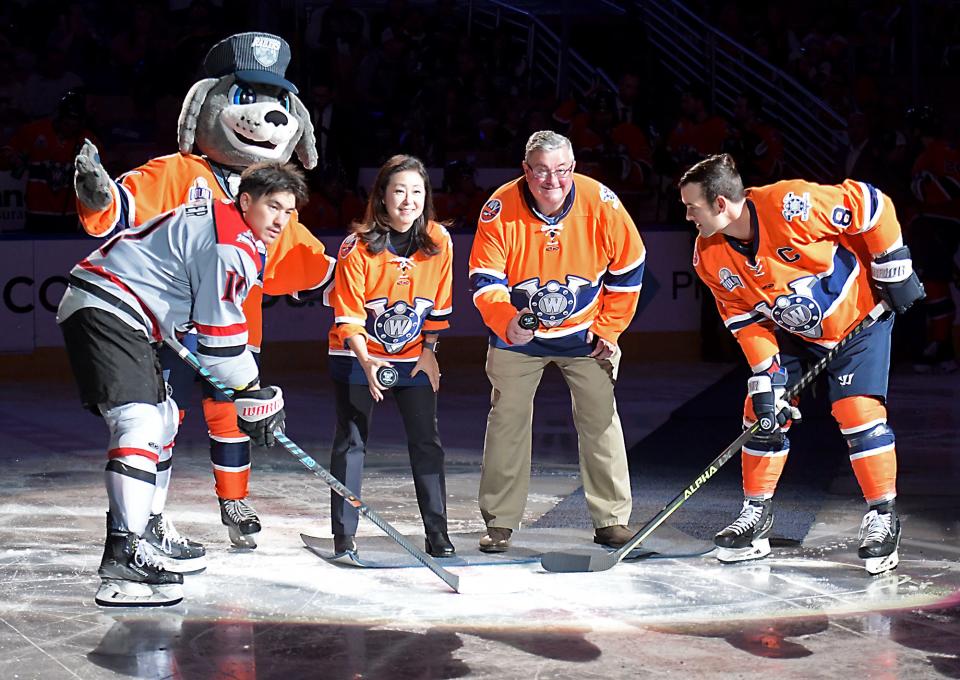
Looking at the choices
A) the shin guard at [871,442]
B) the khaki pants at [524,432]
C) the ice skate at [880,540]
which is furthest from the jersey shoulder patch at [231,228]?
the ice skate at [880,540]

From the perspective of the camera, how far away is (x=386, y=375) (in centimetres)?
539

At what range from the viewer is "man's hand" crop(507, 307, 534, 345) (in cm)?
535

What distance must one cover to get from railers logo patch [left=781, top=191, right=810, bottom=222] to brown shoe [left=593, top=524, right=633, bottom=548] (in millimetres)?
1300

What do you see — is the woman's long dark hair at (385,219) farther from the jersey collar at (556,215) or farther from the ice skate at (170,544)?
the ice skate at (170,544)

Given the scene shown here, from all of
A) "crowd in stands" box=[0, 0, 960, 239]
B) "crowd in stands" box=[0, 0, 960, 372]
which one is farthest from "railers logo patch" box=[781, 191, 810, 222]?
"crowd in stands" box=[0, 0, 960, 239]

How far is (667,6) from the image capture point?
44.5 ft

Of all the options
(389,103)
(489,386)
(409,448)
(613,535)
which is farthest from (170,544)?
(389,103)

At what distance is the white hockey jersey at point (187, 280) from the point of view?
4.69 m

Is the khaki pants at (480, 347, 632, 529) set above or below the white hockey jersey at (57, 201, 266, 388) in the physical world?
below

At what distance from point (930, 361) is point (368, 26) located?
5.31 meters

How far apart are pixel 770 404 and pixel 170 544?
2.13 m

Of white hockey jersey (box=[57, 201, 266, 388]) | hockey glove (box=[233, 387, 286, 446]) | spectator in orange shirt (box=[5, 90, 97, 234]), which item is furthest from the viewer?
spectator in orange shirt (box=[5, 90, 97, 234])

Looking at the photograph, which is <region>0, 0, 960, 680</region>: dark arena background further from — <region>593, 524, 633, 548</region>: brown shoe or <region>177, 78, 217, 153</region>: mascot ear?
<region>177, 78, 217, 153</region>: mascot ear

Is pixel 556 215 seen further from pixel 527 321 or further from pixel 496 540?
pixel 496 540
